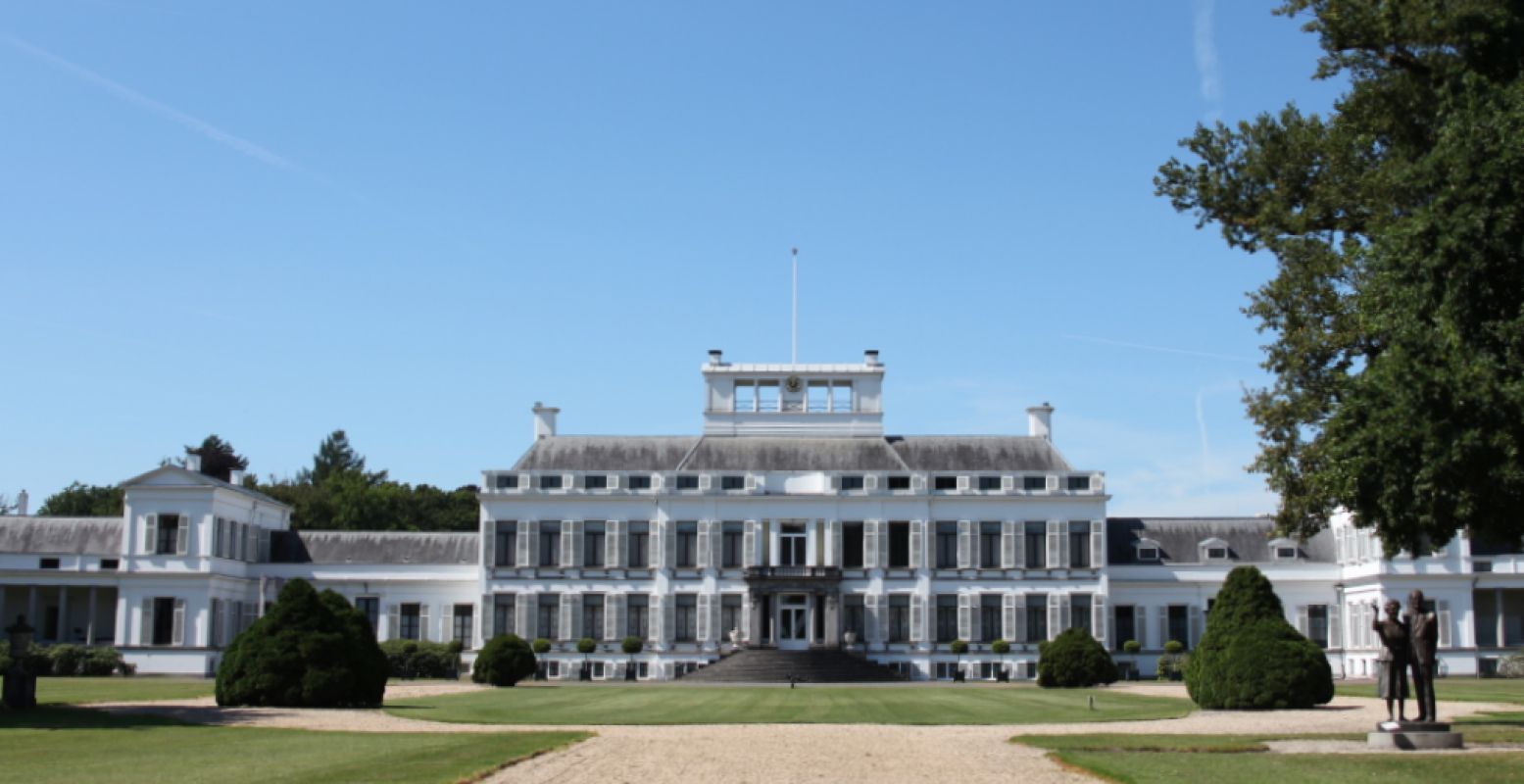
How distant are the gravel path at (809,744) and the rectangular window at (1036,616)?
1043 inches

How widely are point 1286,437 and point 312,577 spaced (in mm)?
41513

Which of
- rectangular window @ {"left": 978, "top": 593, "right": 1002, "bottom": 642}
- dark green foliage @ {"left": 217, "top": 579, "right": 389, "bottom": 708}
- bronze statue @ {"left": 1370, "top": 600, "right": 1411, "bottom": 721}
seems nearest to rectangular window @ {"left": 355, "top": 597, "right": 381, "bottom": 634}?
rectangular window @ {"left": 978, "top": 593, "right": 1002, "bottom": 642}

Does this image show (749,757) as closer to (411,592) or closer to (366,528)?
(411,592)

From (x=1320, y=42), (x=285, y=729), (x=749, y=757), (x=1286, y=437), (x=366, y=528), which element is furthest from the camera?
(x=366, y=528)

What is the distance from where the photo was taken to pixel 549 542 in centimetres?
5647

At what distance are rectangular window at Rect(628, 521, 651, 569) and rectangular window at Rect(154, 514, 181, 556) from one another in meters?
16.2

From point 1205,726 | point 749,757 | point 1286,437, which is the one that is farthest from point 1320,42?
point 749,757

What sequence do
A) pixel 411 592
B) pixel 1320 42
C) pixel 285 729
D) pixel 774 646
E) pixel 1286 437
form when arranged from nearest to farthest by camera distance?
pixel 285 729 → pixel 1320 42 → pixel 1286 437 → pixel 774 646 → pixel 411 592

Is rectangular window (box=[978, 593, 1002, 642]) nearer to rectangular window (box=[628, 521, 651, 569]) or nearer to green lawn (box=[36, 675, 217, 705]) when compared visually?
rectangular window (box=[628, 521, 651, 569])

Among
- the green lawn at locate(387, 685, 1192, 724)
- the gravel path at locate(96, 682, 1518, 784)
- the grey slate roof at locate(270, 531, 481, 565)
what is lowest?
the green lawn at locate(387, 685, 1192, 724)

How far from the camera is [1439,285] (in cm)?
1858

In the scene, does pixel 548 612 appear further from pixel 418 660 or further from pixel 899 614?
pixel 899 614

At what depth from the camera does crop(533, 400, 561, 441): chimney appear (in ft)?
193

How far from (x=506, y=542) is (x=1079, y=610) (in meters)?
20.7
